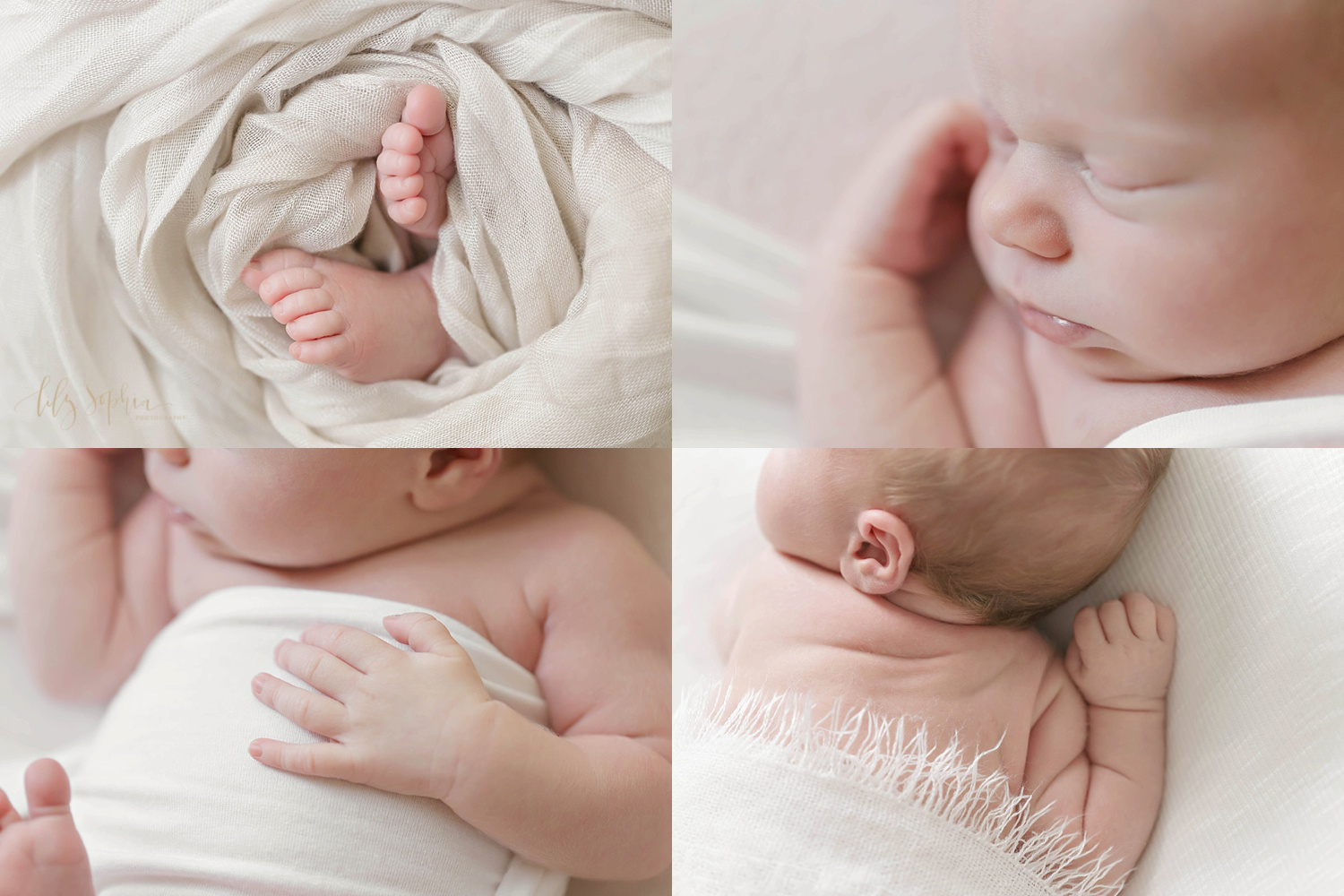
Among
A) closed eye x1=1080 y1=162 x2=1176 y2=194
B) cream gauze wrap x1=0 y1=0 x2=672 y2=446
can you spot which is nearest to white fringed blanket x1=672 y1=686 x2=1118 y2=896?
cream gauze wrap x1=0 y1=0 x2=672 y2=446

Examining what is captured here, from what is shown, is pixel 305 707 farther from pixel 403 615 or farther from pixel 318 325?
pixel 318 325

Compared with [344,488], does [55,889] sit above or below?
below

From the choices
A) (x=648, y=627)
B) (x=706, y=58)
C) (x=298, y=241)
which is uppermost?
(x=706, y=58)

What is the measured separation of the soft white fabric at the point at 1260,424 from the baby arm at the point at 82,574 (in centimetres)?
71

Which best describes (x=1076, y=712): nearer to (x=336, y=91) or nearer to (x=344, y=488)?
(x=344, y=488)

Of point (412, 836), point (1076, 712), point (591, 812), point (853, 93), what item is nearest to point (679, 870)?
point (591, 812)

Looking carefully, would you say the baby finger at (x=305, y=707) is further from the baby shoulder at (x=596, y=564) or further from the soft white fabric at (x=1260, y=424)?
the soft white fabric at (x=1260, y=424)

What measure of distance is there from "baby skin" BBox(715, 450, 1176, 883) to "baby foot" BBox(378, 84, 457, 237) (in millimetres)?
298

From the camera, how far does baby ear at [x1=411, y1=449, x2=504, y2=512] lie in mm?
676

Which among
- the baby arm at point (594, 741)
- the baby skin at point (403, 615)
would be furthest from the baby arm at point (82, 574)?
the baby arm at point (594, 741)

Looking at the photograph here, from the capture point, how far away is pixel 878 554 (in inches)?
24.5

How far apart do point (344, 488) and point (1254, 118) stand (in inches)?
23.7

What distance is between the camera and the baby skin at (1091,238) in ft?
1.63

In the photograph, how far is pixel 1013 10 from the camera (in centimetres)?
52
